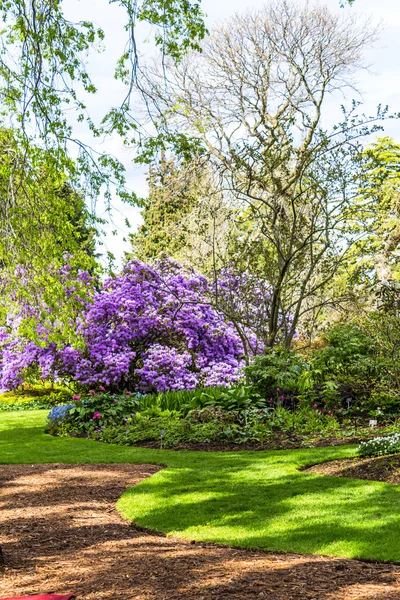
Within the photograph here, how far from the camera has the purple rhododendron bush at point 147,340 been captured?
14.6 meters

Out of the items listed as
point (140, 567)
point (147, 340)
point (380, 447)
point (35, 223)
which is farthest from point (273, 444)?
point (147, 340)

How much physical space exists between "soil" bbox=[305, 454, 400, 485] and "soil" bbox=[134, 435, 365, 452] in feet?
4.07

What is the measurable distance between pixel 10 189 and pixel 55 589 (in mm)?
6319

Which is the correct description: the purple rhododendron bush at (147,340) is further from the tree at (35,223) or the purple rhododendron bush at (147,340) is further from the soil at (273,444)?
the tree at (35,223)

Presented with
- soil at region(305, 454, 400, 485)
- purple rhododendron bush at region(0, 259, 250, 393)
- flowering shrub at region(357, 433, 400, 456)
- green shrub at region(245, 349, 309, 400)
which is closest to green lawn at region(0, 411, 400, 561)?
soil at region(305, 454, 400, 485)

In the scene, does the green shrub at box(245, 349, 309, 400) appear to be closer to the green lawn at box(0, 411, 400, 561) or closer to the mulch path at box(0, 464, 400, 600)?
the green lawn at box(0, 411, 400, 561)

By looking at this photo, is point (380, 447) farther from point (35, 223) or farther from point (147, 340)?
point (147, 340)

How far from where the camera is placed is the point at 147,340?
614 inches

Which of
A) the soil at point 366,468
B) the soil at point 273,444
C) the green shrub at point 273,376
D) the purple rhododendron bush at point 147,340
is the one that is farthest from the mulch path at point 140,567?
the purple rhododendron bush at point 147,340

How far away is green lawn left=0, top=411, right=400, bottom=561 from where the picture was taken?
5090 millimetres

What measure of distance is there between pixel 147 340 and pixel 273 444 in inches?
264

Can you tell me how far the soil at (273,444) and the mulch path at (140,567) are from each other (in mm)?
3051

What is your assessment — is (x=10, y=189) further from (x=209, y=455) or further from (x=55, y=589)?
(x=55, y=589)

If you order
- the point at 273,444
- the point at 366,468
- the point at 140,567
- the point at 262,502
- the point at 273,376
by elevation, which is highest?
the point at 273,376
